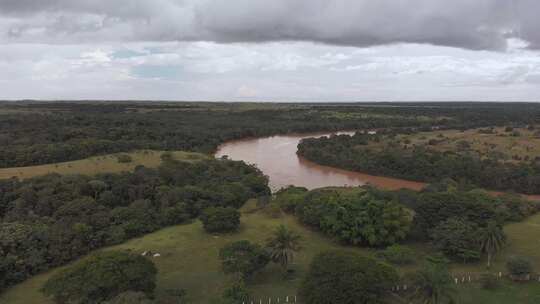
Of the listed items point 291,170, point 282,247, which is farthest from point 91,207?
point 291,170

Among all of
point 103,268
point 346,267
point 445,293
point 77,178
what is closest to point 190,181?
point 77,178

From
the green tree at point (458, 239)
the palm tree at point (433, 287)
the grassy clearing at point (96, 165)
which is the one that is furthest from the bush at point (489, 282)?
the grassy clearing at point (96, 165)

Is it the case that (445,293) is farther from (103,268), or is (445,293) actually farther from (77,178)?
(77,178)

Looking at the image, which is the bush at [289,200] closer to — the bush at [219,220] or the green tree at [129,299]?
the bush at [219,220]

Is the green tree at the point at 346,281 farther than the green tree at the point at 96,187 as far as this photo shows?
No

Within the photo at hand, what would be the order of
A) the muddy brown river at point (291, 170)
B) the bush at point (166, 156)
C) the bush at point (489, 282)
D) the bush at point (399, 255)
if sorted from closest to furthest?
the bush at point (489, 282) → the bush at point (399, 255) → the bush at point (166, 156) → the muddy brown river at point (291, 170)

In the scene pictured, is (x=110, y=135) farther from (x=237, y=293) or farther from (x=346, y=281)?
(x=346, y=281)
